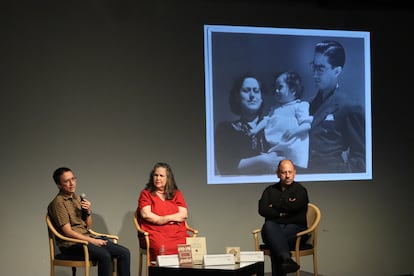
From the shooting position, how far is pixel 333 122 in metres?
5.93

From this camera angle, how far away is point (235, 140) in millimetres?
5707

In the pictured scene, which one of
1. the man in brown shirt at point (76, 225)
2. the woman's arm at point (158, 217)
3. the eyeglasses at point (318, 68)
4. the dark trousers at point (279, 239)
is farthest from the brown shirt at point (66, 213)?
the eyeglasses at point (318, 68)

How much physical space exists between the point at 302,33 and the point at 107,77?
1883 mm

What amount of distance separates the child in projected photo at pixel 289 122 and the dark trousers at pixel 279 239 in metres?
1.04

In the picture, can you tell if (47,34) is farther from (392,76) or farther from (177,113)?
(392,76)

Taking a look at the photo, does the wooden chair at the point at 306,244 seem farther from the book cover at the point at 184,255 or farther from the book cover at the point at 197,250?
the book cover at the point at 184,255

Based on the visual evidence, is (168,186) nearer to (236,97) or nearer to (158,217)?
(158,217)

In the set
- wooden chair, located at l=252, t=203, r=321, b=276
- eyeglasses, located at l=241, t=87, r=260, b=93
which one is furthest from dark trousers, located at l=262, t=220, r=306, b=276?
eyeglasses, located at l=241, t=87, r=260, b=93

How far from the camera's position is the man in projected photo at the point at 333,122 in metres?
5.89

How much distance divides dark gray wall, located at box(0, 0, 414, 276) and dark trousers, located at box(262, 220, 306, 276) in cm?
86

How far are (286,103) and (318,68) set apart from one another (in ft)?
1.54

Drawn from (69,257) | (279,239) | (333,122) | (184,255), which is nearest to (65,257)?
(69,257)

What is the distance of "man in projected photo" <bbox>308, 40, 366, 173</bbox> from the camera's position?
589 centimetres

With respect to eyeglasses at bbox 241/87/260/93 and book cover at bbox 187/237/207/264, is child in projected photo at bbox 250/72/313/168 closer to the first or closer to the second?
eyeglasses at bbox 241/87/260/93
